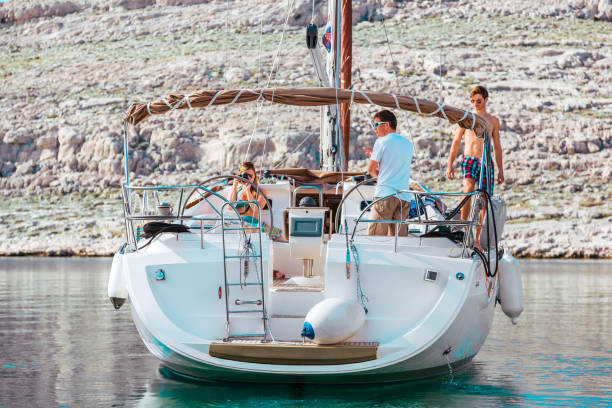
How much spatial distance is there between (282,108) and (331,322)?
49139 millimetres

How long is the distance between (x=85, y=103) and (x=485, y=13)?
3972cm

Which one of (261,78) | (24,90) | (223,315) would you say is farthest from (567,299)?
(24,90)

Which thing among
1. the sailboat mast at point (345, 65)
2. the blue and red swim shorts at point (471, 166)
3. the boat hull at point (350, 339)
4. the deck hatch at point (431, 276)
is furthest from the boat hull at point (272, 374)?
the sailboat mast at point (345, 65)

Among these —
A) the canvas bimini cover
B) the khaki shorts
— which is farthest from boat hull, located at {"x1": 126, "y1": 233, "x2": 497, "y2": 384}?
the canvas bimini cover

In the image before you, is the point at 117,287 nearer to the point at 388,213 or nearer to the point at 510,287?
the point at 388,213

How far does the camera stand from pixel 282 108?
182 feet

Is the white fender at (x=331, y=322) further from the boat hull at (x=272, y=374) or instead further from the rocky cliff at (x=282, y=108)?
the rocky cliff at (x=282, y=108)

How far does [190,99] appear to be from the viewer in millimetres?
8312

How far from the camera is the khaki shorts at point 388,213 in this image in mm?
8062

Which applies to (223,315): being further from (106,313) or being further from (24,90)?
(24,90)

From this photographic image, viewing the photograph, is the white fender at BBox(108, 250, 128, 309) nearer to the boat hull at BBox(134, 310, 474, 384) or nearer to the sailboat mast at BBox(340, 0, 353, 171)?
the boat hull at BBox(134, 310, 474, 384)

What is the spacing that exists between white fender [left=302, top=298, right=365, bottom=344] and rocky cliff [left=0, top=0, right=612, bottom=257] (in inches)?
1140

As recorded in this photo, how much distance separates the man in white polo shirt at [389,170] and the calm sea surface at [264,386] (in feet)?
4.71

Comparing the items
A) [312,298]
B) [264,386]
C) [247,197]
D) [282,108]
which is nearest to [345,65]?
[247,197]
